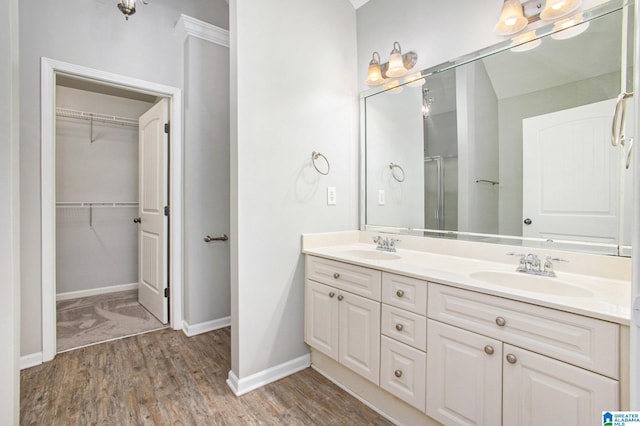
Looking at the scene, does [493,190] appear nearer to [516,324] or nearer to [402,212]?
[402,212]

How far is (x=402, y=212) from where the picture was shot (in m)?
2.20

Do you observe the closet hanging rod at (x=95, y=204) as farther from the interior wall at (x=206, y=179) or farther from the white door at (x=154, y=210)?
the interior wall at (x=206, y=179)

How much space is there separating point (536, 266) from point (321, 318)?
1208 mm

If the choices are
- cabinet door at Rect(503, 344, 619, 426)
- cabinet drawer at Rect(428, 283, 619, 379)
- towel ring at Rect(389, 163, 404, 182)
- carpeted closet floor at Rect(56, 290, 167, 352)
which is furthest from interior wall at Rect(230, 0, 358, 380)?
carpeted closet floor at Rect(56, 290, 167, 352)

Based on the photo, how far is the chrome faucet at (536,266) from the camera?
140cm

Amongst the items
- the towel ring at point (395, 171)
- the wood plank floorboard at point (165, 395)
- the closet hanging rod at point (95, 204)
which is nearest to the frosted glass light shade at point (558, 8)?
the towel ring at point (395, 171)

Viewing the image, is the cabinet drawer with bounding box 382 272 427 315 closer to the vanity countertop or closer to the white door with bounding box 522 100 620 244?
the vanity countertop

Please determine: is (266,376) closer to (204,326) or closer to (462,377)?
(204,326)

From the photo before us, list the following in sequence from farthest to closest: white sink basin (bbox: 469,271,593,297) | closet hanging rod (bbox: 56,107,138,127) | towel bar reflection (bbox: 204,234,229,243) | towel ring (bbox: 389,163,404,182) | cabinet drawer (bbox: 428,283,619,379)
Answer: closet hanging rod (bbox: 56,107,138,127) < towel bar reflection (bbox: 204,234,229,243) < towel ring (bbox: 389,163,404,182) < white sink basin (bbox: 469,271,593,297) < cabinet drawer (bbox: 428,283,619,379)

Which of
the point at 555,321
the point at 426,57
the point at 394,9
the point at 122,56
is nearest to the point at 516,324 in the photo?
the point at 555,321

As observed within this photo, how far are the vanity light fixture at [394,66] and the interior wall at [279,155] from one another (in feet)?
0.79

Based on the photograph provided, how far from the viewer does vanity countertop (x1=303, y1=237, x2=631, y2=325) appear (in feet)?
3.26

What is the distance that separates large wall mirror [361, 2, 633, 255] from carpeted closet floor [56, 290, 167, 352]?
7.90 feet

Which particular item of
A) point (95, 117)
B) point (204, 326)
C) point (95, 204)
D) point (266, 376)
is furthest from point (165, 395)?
point (95, 117)
